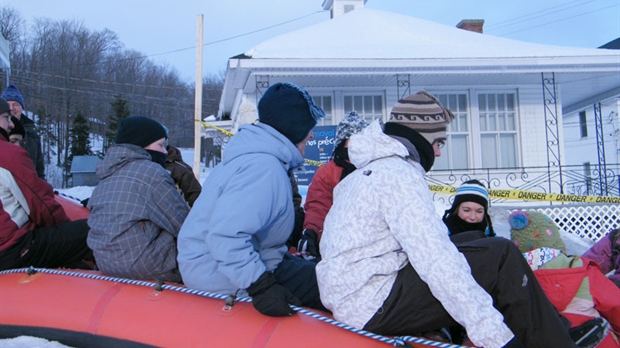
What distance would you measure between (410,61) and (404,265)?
8536 mm

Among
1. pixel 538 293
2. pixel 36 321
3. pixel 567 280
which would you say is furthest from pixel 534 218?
pixel 36 321

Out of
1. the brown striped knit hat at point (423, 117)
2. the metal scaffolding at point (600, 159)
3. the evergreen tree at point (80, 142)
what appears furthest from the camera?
the evergreen tree at point (80, 142)

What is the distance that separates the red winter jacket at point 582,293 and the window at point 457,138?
8.79 meters

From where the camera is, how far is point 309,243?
363 cm

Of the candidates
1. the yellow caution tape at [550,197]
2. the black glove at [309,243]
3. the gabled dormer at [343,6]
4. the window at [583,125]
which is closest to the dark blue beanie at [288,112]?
the black glove at [309,243]

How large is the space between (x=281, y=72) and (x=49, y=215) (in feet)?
22.6

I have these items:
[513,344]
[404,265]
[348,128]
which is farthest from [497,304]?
[348,128]

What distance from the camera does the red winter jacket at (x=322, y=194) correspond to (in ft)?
13.5

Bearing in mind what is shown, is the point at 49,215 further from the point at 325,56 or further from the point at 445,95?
the point at 445,95

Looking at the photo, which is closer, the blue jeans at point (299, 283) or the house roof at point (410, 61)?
the blue jeans at point (299, 283)

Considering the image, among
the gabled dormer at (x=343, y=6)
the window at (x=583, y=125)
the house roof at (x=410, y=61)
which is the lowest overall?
the house roof at (x=410, y=61)

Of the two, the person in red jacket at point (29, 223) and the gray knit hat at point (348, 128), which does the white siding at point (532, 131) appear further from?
the person in red jacket at point (29, 223)

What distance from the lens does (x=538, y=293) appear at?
80.1 inches

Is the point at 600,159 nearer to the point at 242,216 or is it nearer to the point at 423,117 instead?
the point at 423,117
